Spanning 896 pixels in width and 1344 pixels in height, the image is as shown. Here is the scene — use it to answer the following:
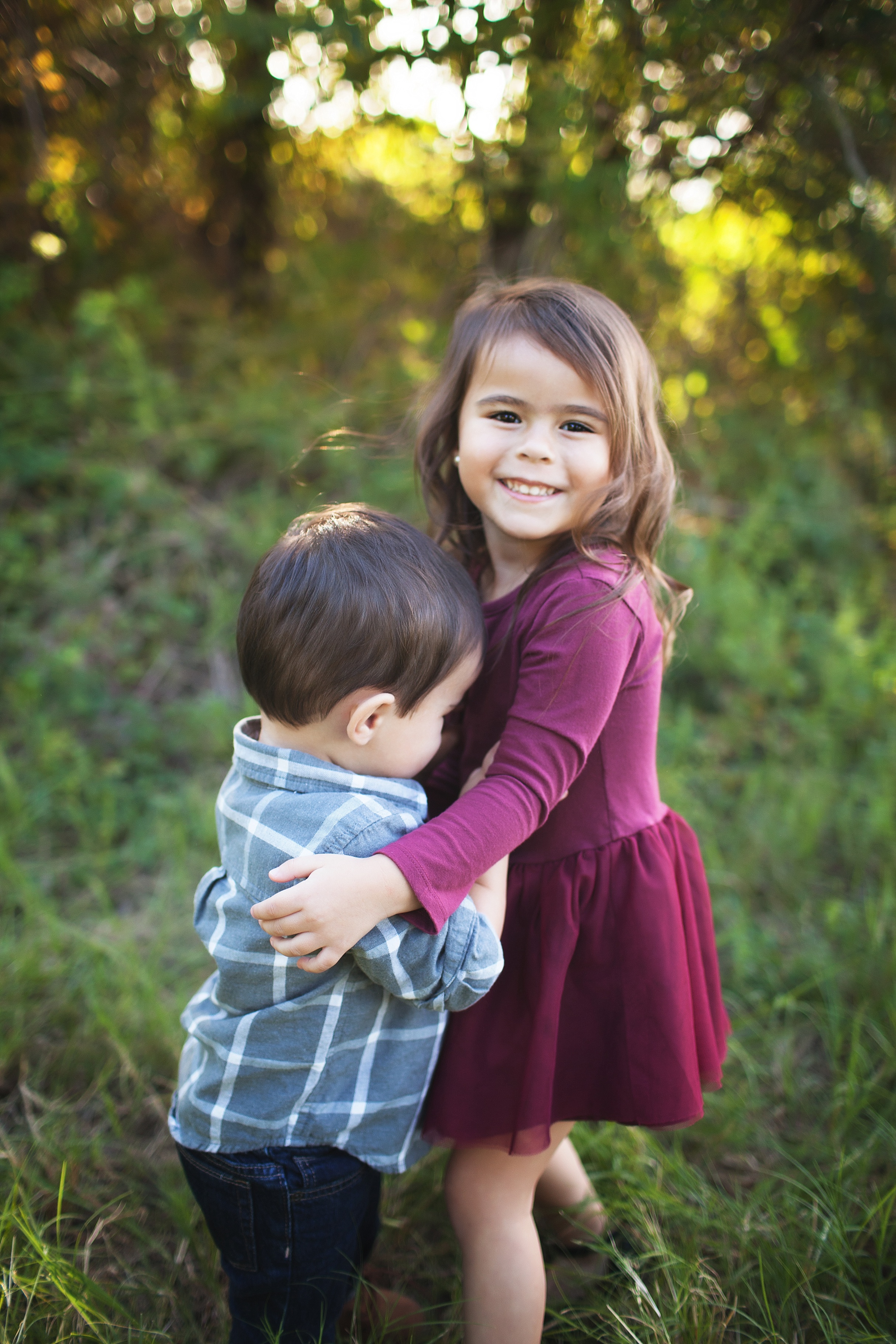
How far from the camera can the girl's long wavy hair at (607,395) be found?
1.35 metres

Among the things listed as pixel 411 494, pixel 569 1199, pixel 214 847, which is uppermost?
pixel 411 494

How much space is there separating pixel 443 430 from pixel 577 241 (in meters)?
2.01

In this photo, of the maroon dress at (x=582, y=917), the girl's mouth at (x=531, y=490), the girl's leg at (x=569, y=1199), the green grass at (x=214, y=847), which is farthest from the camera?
the girl's leg at (x=569, y=1199)

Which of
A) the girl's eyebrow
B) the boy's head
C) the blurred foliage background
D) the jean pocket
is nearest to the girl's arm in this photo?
the boy's head

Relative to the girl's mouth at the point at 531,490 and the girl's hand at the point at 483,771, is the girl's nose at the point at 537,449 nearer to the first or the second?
the girl's mouth at the point at 531,490

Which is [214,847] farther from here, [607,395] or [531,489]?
[607,395]

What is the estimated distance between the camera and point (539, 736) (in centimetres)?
123

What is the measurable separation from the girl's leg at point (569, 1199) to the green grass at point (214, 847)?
62 millimetres

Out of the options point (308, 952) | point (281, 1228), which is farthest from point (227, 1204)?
point (308, 952)

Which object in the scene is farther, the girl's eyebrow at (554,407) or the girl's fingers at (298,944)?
the girl's eyebrow at (554,407)

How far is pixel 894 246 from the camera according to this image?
2.83 meters

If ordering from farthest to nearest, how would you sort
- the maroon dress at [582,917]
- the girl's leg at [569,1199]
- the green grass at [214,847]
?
1. the girl's leg at [569,1199]
2. the green grass at [214,847]
3. the maroon dress at [582,917]

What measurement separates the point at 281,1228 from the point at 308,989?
1.13 feet

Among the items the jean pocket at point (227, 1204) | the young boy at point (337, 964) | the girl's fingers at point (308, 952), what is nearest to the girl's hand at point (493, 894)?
the young boy at point (337, 964)
